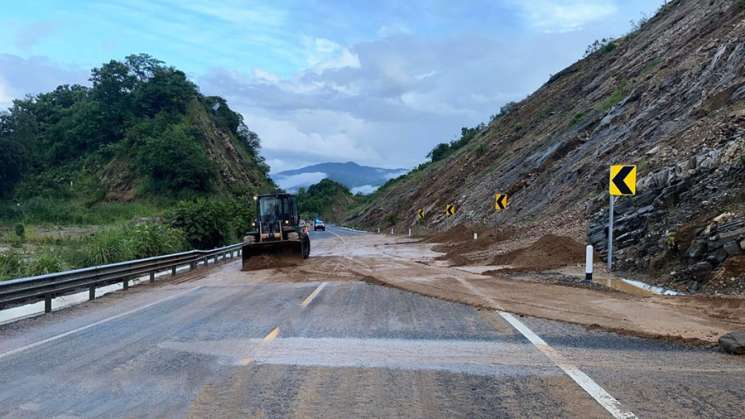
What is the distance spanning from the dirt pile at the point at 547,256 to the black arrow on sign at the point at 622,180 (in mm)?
3238

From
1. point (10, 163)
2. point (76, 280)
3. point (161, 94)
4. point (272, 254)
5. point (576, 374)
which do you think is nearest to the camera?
point (576, 374)

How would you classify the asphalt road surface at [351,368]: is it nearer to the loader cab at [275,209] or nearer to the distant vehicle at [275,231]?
the distant vehicle at [275,231]

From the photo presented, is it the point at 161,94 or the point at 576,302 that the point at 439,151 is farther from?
the point at 576,302

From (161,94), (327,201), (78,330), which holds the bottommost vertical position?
(78,330)

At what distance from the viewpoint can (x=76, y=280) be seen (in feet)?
46.0

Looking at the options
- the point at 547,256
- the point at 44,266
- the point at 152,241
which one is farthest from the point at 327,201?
the point at 44,266

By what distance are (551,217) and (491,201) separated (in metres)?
12.4

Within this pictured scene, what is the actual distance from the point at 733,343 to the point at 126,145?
81.1 m

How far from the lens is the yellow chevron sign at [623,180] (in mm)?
15359

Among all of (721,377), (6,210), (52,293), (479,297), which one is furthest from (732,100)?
(6,210)

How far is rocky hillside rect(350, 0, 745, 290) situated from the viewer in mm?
13742

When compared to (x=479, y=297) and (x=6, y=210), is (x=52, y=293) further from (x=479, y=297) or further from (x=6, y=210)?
(x=6, y=210)

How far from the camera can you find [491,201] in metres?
40.7

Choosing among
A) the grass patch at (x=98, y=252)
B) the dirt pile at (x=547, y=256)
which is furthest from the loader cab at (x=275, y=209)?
the dirt pile at (x=547, y=256)
